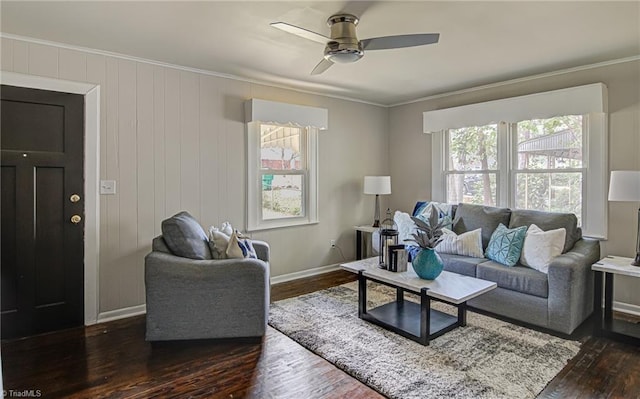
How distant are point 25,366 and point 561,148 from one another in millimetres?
5035

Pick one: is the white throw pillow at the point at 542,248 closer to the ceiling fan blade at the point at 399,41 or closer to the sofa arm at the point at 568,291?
the sofa arm at the point at 568,291

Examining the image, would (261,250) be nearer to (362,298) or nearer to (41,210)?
(362,298)

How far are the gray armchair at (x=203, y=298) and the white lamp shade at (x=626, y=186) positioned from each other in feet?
9.38

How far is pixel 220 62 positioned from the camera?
11.5 feet

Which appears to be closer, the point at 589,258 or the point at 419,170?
the point at 589,258

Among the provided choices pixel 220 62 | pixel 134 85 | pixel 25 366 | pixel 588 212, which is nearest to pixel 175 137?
pixel 134 85

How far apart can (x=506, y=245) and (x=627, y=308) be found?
1299 millimetres

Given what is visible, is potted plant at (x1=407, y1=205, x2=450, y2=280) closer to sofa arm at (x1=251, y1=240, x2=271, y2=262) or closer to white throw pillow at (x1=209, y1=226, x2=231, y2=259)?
sofa arm at (x1=251, y1=240, x2=271, y2=262)

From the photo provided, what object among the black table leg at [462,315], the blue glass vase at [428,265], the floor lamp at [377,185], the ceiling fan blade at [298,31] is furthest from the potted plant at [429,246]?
the floor lamp at [377,185]

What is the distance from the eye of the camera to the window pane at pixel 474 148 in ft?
14.6

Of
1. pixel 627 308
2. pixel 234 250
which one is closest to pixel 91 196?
pixel 234 250

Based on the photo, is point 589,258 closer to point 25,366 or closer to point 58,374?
point 58,374

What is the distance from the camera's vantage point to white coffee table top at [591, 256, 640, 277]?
2736 millimetres

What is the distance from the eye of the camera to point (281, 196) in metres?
4.52
